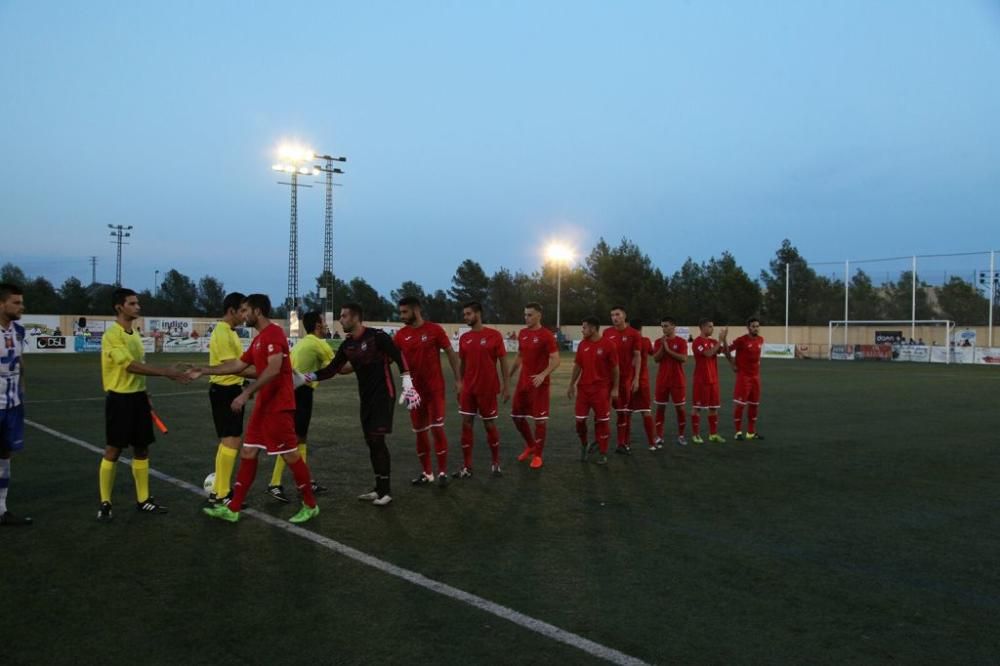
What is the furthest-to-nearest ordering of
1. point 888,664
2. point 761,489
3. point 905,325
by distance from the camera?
point 905,325
point 761,489
point 888,664

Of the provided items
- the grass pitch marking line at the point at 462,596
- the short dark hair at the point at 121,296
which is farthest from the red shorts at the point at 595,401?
the short dark hair at the point at 121,296

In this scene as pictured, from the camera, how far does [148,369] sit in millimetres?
6516

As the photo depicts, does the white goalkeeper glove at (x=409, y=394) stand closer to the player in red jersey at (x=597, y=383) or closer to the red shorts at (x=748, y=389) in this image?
the player in red jersey at (x=597, y=383)

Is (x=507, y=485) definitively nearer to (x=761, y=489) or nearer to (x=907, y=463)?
(x=761, y=489)

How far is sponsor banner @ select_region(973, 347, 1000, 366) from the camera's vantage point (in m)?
39.9

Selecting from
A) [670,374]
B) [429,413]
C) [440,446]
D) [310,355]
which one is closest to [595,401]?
[670,374]

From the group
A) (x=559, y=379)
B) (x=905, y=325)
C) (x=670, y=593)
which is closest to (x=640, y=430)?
(x=670, y=593)

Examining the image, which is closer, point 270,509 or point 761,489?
point 270,509

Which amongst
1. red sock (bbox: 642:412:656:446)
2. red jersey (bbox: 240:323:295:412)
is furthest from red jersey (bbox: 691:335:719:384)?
red jersey (bbox: 240:323:295:412)

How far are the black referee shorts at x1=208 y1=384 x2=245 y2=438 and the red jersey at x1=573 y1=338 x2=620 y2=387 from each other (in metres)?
4.49

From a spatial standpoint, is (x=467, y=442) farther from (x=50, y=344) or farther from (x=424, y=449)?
(x=50, y=344)

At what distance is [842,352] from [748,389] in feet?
130

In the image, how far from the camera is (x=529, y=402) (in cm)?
964

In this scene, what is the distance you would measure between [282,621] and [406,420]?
10.0 m
